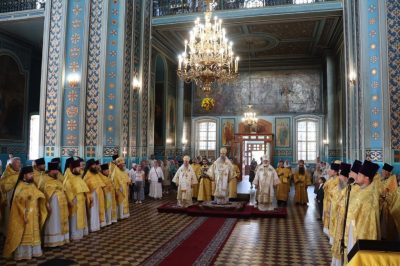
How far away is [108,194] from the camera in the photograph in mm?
9219

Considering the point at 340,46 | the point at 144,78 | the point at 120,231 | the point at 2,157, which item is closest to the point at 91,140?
the point at 144,78

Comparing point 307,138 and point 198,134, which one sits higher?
point 198,134

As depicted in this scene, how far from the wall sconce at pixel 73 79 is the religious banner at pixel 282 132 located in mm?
13767

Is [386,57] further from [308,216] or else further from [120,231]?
[120,231]

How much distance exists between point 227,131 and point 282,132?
→ 3.52 meters

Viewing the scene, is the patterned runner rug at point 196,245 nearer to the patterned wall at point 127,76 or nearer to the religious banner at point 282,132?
the patterned wall at point 127,76

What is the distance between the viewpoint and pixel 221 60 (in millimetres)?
10148

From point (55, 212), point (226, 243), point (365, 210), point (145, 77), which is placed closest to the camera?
point (365, 210)

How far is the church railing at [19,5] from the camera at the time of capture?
15.3 meters

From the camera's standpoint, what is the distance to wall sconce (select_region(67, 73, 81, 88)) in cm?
1280

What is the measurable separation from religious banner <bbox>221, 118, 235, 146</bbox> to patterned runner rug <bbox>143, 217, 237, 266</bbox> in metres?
13.7

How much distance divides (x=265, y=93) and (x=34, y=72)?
13759mm

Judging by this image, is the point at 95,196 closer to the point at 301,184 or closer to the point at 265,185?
the point at 265,185

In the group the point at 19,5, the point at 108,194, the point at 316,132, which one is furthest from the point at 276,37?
the point at 108,194
